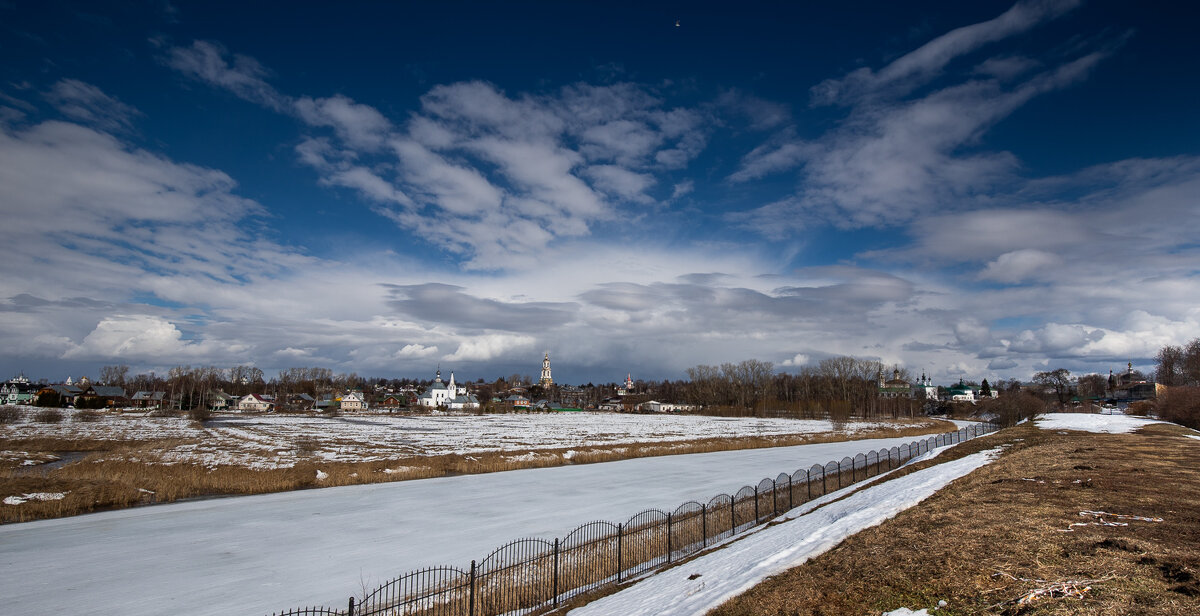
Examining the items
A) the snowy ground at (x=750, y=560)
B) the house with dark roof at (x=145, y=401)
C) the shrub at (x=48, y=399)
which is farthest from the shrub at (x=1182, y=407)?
the shrub at (x=48, y=399)

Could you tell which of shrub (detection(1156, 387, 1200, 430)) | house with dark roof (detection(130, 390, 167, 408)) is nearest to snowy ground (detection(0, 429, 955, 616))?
shrub (detection(1156, 387, 1200, 430))

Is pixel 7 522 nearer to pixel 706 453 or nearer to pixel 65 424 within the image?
pixel 706 453

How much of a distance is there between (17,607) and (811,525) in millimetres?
20446

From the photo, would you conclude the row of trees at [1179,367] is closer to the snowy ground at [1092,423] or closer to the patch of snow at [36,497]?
the snowy ground at [1092,423]

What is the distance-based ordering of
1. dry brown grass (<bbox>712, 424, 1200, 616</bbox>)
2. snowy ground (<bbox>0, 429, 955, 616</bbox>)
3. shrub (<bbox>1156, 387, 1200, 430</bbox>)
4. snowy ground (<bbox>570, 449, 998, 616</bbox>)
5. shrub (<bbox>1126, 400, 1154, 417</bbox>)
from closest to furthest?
dry brown grass (<bbox>712, 424, 1200, 616</bbox>), snowy ground (<bbox>570, 449, 998, 616</bbox>), snowy ground (<bbox>0, 429, 955, 616</bbox>), shrub (<bbox>1156, 387, 1200, 430</bbox>), shrub (<bbox>1126, 400, 1154, 417</bbox>)

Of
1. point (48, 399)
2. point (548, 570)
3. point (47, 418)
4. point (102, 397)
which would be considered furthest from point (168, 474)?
point (48, 399)

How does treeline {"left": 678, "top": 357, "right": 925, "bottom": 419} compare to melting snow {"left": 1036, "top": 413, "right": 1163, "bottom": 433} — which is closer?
melting snow {"left": 1036, "top": 413, "right": 1163, "bottom": 433}

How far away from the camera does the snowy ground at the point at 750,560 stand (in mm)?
11117

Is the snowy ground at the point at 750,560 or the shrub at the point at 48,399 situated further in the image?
the shrub at the point at 48,399

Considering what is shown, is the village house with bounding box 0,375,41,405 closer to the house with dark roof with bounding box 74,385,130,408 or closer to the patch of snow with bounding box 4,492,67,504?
the house with dark roof with bounding box 74,385,130,408

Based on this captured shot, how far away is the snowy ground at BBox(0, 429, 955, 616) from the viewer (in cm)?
1427

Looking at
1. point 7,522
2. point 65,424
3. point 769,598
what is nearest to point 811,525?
point 769,598

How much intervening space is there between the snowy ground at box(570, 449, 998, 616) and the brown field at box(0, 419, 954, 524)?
25088 millimetres

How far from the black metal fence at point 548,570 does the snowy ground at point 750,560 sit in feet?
6.17
